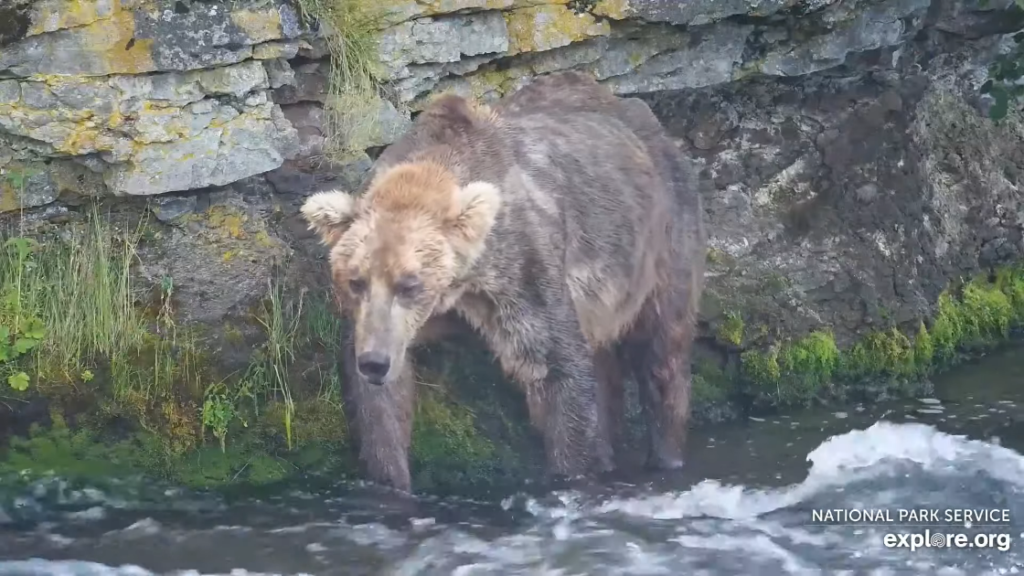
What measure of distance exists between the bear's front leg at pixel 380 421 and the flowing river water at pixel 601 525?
0.13 m

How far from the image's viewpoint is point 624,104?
6762 mm

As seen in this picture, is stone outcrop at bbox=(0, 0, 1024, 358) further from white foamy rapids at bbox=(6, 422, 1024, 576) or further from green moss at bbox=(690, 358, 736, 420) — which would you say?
white foamy rapids at bbox=(6, 422, 1024, 576)

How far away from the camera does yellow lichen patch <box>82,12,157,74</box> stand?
19.4ft

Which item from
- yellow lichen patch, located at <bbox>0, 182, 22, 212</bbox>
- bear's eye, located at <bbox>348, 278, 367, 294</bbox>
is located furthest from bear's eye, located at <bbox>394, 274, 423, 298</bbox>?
yellow lichen patch, located at <bbox>0, 182, 22, 212</bbox>

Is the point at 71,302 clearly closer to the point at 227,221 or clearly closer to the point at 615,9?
the point at 227,221

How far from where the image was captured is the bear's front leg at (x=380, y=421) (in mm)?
5547

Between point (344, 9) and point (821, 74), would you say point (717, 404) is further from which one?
point (344, 9)

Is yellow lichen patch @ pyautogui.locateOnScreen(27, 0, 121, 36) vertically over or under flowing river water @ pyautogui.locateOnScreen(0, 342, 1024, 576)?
over

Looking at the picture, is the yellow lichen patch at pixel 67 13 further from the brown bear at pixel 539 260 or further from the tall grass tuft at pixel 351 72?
the brown bear at pixel 539 260

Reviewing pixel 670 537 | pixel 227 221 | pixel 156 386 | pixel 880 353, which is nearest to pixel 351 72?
pixel 227 221

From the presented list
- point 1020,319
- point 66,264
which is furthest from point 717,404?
point 66,264

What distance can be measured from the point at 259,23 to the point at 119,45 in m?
0.64

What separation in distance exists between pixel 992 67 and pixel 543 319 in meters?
3.83
